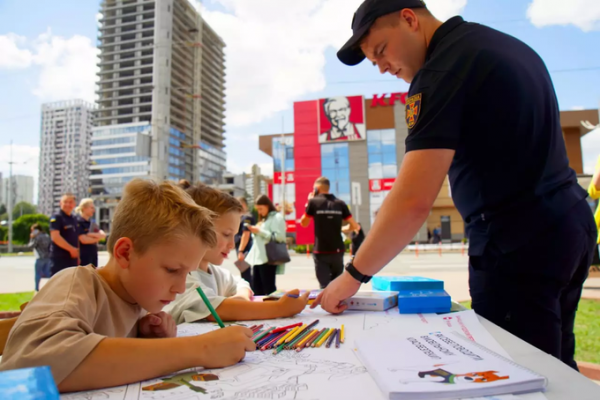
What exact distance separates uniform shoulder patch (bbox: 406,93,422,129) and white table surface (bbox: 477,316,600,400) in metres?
0.61

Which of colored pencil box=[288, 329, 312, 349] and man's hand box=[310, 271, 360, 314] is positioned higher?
man's hand box=[310, 271, 360, 314]

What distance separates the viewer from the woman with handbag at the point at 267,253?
14.9 ft

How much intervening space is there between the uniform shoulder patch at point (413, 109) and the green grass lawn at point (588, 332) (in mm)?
2324

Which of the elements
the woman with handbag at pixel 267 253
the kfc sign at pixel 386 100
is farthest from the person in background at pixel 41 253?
the kfc sign at pixel 386 100

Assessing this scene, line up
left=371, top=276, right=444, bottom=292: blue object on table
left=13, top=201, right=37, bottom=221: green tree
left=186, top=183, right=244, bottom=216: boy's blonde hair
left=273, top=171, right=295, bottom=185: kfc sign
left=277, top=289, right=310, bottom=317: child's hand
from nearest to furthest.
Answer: left=277, top=289, right=310, bottom=317: child's hand, left=371, top=276, right=444, bottom=292: blue object on table, left=186, top=183, right=244, bottom=216: boy's blonde hair, left=273, top=171, right=295, bottom=185: kfc sign, left=13, top=201, right=37, bottom=221: green tree

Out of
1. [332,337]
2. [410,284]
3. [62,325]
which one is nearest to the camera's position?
[62,325]

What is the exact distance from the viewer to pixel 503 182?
45.1 inches

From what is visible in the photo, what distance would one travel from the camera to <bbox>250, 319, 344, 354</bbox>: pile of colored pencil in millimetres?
940

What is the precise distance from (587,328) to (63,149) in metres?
86.8

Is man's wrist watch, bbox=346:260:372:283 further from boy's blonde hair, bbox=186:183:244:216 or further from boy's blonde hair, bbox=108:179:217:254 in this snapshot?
boy's blonde hair, bbox=186:183:244:216

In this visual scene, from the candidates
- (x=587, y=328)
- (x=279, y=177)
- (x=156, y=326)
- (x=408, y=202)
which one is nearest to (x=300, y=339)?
(x=156, y=326)

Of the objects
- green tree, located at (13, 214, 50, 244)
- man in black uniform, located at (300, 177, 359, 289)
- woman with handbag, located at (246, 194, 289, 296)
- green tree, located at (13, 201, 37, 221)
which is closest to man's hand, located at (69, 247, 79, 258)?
woman with handbag, located at (246, 194, 289, 296)

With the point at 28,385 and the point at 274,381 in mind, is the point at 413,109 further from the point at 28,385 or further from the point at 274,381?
the point at 28,385

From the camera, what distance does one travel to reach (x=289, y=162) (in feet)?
87.3
